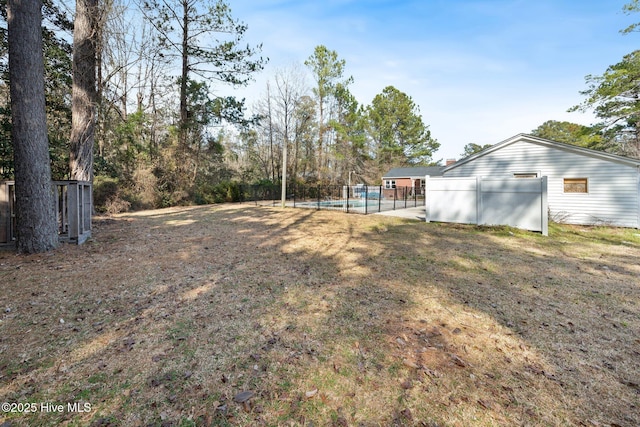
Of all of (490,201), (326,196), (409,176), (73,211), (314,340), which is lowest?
(314,340)

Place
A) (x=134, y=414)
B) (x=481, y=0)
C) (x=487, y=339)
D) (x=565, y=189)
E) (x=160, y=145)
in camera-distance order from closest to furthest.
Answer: (x=134, y=414) < (x=487, y=339) < (x=481, y=0) < (x=565, y=189) < (x=160, y=145)

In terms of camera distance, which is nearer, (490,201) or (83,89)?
(83,89)

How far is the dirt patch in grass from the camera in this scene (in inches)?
67.6

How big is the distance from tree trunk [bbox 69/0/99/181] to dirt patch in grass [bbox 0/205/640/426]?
15.2 ft

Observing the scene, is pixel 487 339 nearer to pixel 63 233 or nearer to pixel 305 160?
pixel 63 233

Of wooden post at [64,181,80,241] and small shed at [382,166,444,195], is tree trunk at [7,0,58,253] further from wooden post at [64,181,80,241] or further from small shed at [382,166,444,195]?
small shed at [382,166,444,195]

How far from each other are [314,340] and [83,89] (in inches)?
374

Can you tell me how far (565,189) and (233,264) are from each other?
12.0m

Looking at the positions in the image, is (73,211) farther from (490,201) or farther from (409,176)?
(409,176)

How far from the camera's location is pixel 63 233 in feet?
19.2

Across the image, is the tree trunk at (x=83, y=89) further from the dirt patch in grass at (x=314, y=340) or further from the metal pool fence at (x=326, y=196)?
the metal pool fence at (x=326, y=196)

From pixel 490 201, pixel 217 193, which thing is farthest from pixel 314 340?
pixel 217 193

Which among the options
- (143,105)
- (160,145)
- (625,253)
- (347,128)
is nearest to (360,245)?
(625,253)

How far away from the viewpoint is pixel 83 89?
7609 millimetres
